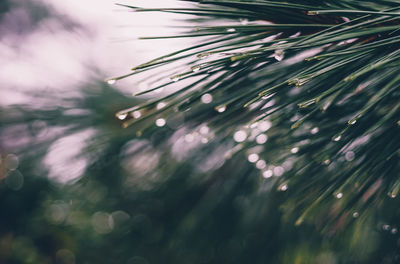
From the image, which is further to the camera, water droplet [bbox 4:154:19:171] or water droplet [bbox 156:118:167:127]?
water droplet [bbox 4:154:19:171]

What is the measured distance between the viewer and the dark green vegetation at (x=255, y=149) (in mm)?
289

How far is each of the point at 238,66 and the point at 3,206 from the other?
1.34 metres

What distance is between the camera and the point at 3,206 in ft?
4.36

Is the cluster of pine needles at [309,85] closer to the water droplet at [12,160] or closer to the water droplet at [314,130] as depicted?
the water droplet at [314,130]

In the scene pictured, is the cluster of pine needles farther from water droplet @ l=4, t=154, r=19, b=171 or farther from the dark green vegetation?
water droplet @ l=4, t=154, r=19, b=171

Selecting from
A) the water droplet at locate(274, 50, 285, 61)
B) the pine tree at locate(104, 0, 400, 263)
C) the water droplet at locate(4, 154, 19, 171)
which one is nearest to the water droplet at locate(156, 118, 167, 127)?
the pine tree at locate(104, 0, 400, 263)

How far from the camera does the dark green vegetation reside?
289mm

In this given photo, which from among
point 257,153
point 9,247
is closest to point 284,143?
point 257,153

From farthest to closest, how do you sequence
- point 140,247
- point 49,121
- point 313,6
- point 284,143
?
point 140,247 → point 49,121 → point 284,143 → point 313,6

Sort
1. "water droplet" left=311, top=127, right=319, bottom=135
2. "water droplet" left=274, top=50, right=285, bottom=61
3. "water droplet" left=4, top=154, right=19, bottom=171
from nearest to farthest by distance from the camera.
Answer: "water droplet" left=274, top=50, right=285, bottom=61 < "water droplet" left=311, top=127, right=319, bottom=135 < "water droplet" left=4, top=154, right=19, bottom=171

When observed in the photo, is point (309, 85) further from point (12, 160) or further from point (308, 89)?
point (12, 160)

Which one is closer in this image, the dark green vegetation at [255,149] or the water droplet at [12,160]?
the dark green vegetation at [255,149]

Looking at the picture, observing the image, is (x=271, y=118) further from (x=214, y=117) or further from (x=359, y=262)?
(x=359, y=262)

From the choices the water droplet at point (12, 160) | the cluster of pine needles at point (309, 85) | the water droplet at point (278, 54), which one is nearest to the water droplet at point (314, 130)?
the cluster of pine needles at point (309, 85)
